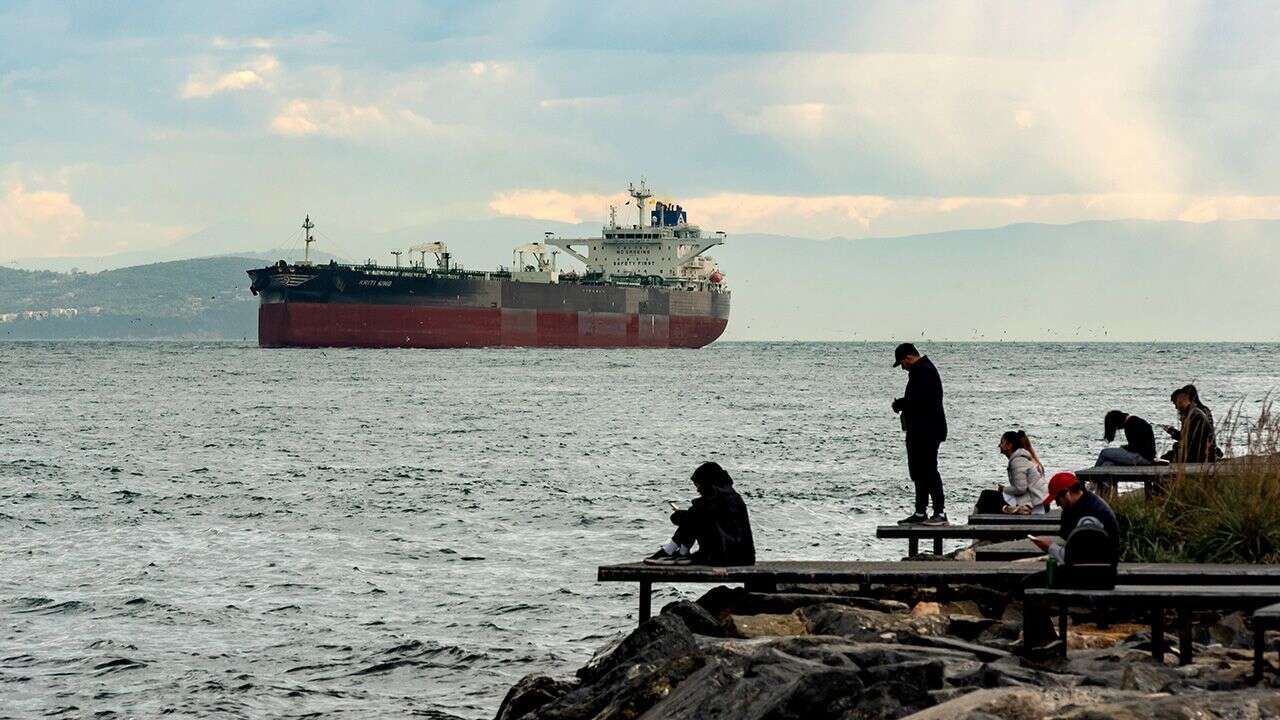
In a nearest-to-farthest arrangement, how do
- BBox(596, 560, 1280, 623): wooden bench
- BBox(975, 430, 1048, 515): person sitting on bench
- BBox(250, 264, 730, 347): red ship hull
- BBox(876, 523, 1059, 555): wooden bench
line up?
1. BBox(596, 560, 1280, 623): wooden bench
2. BBox(876, 523, 1059, 555): wooden bench
3. BBox(975, 430, 1048, 515): person sitting on bench
4. BBox(250, 264, 730, 347): red ship hull

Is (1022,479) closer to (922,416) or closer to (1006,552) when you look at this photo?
(922,416)

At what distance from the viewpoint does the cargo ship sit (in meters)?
98.8

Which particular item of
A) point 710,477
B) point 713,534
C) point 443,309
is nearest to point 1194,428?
point 713,534

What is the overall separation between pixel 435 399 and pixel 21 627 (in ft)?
140

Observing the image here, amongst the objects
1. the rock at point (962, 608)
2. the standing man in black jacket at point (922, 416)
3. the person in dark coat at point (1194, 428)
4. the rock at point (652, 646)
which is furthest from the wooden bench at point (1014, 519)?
the rock at point (652, 646)

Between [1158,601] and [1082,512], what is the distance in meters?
0.58

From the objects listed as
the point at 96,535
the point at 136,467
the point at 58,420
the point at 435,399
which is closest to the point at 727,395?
the point at 435,399

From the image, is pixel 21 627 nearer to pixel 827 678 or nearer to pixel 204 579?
pixel 204 579

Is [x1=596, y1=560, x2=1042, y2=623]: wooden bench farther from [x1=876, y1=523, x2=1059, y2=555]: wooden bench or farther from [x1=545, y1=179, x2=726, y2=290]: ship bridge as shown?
[x1=545, y1=179, x2=726, y2=290]: ship bridge

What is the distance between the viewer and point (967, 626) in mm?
9383

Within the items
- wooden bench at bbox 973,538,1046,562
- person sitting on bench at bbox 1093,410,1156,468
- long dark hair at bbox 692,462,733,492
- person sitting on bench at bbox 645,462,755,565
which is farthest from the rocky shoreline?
person sitting on bench at bbox 1093,410,1156,468

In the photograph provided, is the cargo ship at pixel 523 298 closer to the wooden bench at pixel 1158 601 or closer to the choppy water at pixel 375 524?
the choppy water at pixel 375 524

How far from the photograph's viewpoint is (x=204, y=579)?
16.0m

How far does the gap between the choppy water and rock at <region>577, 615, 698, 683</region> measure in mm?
1930
